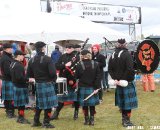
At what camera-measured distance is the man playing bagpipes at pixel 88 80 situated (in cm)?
694

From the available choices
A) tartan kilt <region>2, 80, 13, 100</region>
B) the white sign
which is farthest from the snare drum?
the white sign

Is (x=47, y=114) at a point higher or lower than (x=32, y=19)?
lower

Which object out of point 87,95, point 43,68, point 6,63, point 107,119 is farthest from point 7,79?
point 107,119

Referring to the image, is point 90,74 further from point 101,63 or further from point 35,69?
point 101,63

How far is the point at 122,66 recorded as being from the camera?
6730mm

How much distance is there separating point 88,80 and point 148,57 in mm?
2751

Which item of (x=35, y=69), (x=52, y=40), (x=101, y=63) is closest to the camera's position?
(x=35, y=69)

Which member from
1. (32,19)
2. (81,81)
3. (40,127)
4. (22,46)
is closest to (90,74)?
(81,81)

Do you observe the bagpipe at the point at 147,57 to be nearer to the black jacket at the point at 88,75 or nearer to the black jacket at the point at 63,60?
the black jacket at the point at 63,60

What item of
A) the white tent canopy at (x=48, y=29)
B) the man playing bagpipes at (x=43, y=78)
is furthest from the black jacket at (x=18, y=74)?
the white tent canopy at (x=48, y=29)

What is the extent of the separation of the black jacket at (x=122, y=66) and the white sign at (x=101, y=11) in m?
11.7

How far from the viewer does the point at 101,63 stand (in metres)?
10.0

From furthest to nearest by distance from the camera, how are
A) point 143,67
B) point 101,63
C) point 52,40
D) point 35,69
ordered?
point 101,63 → point 143,67 → point 52,40 → point 35,69

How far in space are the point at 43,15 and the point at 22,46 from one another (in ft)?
4.14
